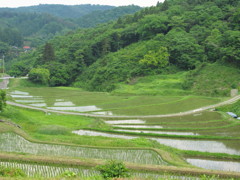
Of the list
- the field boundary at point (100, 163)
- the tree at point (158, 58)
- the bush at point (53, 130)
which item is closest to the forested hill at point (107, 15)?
the tree at point (158, 58)

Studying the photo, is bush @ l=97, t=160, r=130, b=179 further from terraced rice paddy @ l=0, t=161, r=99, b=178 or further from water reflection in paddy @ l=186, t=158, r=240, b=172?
water reflection in paddy @ l=186, t=158, r=240, b=172

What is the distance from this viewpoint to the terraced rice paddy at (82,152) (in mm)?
16000

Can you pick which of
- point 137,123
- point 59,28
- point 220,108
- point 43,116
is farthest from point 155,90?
point 59,28

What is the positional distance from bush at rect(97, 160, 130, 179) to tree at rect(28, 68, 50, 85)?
4620 cm

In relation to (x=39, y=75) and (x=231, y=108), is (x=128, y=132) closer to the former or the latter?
(x=231, y=108)

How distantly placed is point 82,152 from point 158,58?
3638 centimetres

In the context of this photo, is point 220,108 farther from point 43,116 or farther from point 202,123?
point 43,116

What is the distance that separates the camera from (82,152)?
54.7 ft

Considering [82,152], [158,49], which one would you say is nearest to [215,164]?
[82,152]

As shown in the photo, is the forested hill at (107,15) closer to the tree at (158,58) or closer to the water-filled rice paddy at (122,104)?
the tree at (158,58)

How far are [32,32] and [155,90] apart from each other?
5727 inches

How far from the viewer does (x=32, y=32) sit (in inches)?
6649

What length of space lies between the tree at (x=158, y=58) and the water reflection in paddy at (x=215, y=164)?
110 ft

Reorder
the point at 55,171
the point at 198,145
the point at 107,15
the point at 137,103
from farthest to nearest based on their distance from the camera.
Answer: the point at 107,15 → the point at 137,103 → the point at 198,145 → the point at 55,171
